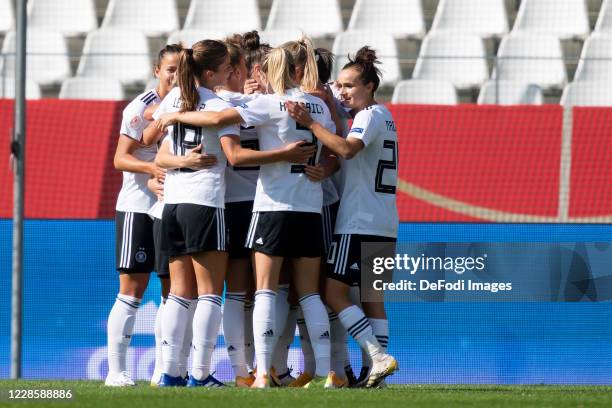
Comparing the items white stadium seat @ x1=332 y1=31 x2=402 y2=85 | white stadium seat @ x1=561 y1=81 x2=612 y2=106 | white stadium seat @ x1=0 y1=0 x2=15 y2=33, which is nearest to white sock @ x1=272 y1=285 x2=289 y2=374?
white stadium seat @ x1=561 y1=81 x2=612 y2=106

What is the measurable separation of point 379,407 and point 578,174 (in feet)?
21.0

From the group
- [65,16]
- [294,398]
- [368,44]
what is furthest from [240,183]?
[65,16]

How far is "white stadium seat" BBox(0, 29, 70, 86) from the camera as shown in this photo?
11.7 m

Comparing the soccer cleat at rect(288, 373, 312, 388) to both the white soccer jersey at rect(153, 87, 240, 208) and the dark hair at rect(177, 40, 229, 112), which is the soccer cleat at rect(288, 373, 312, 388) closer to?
the white soccer jersey at rect(153, 87, 240, 208)

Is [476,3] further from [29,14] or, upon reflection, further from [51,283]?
[51,283]

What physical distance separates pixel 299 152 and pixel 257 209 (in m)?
0.37

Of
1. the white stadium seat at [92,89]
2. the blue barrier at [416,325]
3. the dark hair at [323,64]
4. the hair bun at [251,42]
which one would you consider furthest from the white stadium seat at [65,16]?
the dark hair at [323,64]

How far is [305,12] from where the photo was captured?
13492mm

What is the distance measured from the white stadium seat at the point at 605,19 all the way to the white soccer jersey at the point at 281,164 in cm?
801

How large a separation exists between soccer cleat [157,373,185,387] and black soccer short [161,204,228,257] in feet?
2.17

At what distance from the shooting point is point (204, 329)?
575 cm

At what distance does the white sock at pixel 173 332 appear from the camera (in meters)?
5.82

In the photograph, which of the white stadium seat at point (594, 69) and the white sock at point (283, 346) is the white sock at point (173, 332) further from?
the white stadium seat at point (594, 69)

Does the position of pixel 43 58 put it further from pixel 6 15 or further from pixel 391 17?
pixel 391 17
